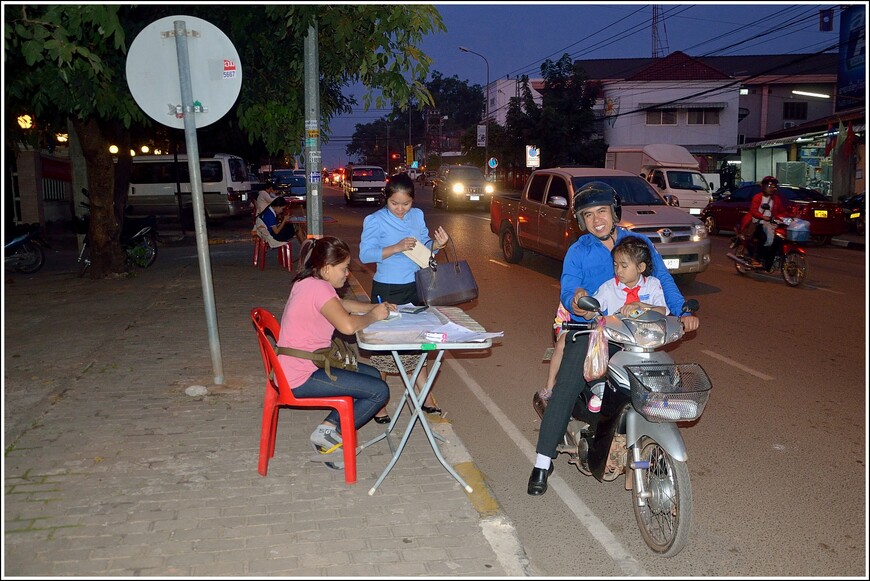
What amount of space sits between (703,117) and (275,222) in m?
40.3

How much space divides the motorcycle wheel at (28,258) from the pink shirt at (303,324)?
40.5 feet

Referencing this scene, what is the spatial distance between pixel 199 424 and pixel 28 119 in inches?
470

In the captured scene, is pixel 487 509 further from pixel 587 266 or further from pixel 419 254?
pixel 419 254

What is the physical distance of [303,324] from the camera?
495 cm

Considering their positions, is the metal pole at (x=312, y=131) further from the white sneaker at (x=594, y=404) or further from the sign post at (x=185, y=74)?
the white sneaker at (x=594, y=404)

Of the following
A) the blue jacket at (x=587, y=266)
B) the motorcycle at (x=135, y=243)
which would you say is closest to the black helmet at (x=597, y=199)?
the blue jacket at (x=587, y=266)

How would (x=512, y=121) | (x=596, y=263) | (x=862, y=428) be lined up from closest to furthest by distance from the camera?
(x=596, y=263), (x=862, y=428), (x=512, y=121)

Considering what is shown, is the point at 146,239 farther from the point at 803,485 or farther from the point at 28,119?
the point at 803,485

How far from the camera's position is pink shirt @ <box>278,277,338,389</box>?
4898 millimetres

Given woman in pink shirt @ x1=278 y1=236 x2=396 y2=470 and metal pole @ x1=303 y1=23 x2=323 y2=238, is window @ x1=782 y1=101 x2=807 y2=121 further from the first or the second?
woman in pink shirt @ x1=278 y1=236 x2=396 y2=470

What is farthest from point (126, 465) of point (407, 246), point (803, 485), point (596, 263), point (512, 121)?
point (512, 121)

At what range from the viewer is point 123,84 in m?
10.1

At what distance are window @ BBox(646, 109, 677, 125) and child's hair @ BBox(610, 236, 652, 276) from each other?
Result: 47.6 metres

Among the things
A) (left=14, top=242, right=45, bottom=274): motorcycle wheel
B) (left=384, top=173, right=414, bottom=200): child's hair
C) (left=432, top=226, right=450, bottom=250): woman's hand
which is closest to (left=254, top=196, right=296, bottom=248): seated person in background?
(left=14, top=242, right=45, bottom=274): motorcycle wheel
